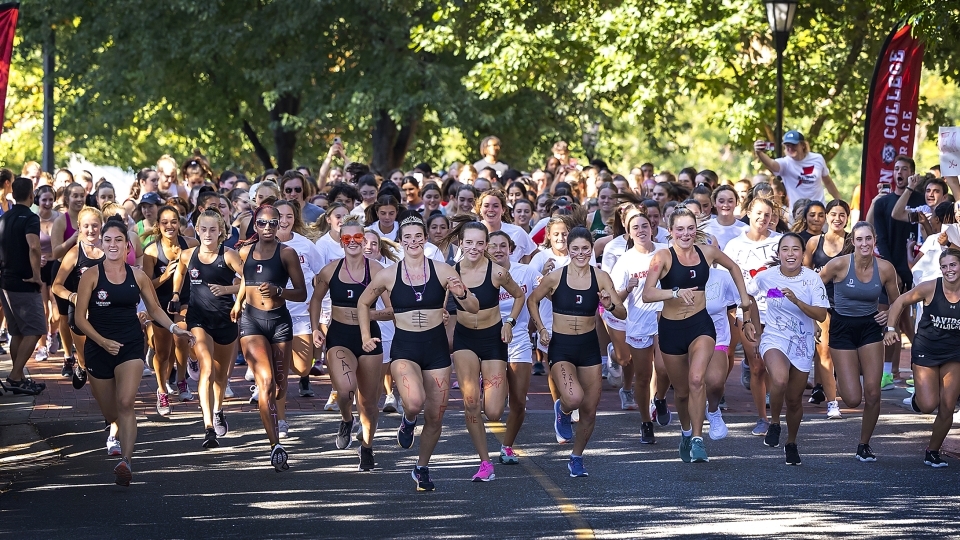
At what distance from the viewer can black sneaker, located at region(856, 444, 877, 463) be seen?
1134cm

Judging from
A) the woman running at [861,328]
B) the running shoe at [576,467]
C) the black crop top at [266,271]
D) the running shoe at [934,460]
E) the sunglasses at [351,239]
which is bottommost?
the running shoe at [934,460]

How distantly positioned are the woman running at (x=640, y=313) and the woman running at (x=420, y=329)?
203 cm

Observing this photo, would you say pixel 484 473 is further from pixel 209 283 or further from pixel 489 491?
pixel 209 283

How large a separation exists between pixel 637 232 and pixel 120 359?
4.31 meters

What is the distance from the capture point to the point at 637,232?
1237 cm

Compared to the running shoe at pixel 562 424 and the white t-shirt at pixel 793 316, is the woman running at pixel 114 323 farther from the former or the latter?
the white t-shirt at pixel 793 316

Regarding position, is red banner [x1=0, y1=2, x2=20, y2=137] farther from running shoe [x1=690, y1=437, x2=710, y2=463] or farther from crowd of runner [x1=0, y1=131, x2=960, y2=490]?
running shoe [x1=690, y1=437, x2=710, y2=463]

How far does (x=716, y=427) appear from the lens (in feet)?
37.8

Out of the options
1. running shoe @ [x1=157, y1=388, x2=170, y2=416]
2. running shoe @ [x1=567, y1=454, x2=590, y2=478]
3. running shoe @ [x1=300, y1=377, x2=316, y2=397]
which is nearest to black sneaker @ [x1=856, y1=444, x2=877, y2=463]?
running shoe @ [x1=567, y1=454, x2=590, y2=478]

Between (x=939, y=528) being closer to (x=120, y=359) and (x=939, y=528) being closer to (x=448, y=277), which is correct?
(x=448, y=277)

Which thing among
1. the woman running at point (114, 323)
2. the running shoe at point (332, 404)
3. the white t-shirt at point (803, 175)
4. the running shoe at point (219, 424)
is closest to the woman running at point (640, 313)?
the running shoe at point (332, 404)

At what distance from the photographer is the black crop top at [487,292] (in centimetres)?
1064

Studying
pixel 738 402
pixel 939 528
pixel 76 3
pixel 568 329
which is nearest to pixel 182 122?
pixel 76 3

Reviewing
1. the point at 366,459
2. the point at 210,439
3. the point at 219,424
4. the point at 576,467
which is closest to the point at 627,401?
the point at 576,467
